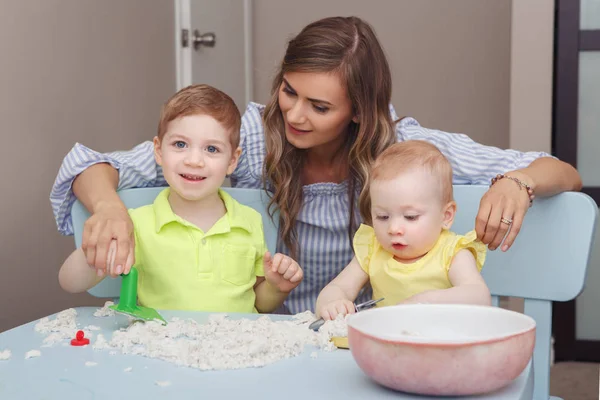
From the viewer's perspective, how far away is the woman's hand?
1173 mm

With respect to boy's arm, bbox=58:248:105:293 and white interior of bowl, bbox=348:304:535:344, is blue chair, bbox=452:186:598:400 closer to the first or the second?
white interior of bowl, bbox=348:304:535:344

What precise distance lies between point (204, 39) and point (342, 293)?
8.02 ft

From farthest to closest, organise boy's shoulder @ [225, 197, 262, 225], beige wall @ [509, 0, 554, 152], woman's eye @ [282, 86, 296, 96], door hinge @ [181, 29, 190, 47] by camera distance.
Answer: door hinge @ [181, 29, 190, 47] → beige wall @ [509, 0, 554, 152] → woman's eye @ [282, 86, 296, 96] → boy's shoulder @ [225, 197, 262, 225]

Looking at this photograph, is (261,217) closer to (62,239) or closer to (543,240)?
(543,240)

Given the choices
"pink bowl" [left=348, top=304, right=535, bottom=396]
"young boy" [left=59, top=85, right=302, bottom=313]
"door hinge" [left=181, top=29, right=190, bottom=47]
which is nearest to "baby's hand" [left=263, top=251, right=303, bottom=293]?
"young boy" [left=59, top=85, right=302, bottom=313]

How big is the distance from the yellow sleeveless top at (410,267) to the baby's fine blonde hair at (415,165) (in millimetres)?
69

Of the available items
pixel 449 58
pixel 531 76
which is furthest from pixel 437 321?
pixel 449 58

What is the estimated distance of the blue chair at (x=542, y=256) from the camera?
1274 mm

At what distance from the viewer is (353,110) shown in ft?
5.26

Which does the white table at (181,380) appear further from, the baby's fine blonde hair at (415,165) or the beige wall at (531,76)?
the beige wall at (531,76)

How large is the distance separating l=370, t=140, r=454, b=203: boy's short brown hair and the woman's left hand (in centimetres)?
6

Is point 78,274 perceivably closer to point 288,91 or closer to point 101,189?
point 101,189

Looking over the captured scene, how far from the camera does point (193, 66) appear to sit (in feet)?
11.1

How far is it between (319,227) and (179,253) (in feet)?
1.23
